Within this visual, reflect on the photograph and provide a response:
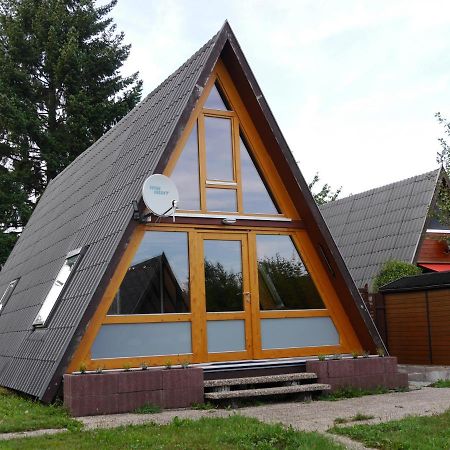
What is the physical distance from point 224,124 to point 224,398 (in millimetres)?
4936

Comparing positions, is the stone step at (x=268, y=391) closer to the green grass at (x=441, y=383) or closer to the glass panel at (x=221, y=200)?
the green grass at (x=441, y=383)

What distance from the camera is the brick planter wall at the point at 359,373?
10781 millimetres

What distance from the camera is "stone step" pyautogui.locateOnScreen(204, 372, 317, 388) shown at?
32.6 ft

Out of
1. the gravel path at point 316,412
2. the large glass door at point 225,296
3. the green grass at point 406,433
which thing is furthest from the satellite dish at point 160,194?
the green grass at point 406,433

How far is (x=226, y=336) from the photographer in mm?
11016

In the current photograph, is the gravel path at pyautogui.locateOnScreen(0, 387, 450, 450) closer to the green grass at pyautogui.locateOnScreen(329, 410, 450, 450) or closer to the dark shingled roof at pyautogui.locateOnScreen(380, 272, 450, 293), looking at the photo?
the green grass at pyautogui.locateOnScreen(329, 410, 450, 450)

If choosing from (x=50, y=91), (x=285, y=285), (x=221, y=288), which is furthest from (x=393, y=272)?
(x=50, y=91)

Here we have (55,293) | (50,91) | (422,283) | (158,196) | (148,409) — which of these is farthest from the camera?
(50,91)

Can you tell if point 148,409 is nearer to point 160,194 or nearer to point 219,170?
point 160,194

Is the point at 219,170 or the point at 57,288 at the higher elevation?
the point at 219,170

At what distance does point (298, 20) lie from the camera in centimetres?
1139

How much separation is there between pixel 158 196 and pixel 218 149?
2028 millimetres

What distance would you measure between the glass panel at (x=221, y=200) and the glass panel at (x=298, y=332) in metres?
2.08

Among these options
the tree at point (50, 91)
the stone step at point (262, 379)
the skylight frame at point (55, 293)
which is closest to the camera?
the stone step at point (262, 379)
